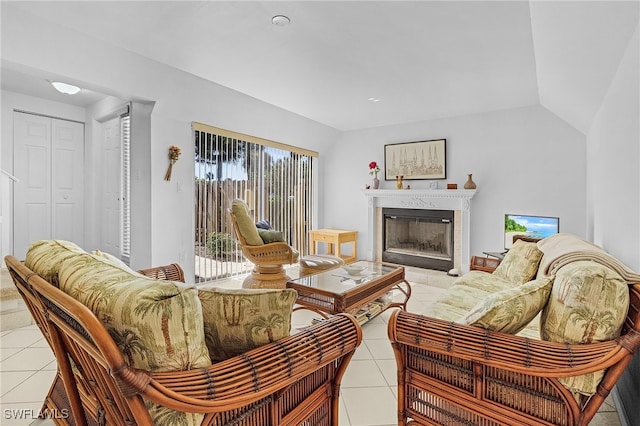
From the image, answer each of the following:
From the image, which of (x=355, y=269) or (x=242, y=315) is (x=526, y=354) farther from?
(x=355, y=269)

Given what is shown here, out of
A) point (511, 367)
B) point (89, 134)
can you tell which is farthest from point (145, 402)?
point (89, 134)

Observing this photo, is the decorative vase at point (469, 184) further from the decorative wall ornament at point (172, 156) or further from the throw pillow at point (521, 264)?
the decorative wall ornament at point (172, 156)

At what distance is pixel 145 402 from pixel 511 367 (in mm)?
1178

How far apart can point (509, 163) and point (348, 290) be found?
344 centimetres

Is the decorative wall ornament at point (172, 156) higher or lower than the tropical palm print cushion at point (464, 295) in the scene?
higher

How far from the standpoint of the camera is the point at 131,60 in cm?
297

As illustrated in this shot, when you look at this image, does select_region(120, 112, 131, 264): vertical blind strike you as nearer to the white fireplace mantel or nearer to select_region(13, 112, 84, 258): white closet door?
select_region(13, 112, 84, 258): white closet door

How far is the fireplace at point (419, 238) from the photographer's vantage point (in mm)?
5012

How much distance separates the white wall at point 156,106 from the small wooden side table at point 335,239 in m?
2.05

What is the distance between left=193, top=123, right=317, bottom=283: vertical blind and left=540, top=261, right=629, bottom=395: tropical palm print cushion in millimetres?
4006

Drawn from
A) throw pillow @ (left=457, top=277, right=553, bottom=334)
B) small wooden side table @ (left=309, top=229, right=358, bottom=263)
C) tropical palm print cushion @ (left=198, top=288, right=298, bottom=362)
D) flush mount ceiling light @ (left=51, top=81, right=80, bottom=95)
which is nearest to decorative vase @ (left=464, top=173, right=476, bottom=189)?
small wooden side table @ (left=309, top=229, right=358, bottom=263)

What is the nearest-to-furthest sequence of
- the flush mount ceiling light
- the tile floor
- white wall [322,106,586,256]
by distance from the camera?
Result: the tile floor, the flush mount ceiling light, white wall [322,106,586,256]

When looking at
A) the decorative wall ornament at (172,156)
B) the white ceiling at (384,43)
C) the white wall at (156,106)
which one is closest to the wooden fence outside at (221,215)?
the white wall at (156,106)

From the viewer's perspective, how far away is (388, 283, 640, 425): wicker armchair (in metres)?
1.07
